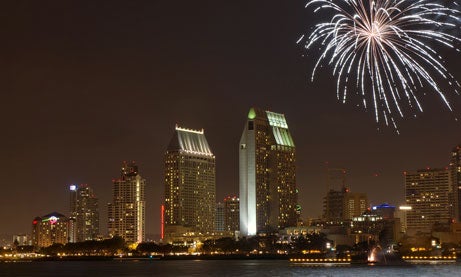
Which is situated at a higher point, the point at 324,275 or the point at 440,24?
the point at 440,24

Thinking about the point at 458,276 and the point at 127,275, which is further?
the point at 127,275

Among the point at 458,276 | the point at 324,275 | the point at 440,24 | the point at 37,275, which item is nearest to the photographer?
the point at 440,24

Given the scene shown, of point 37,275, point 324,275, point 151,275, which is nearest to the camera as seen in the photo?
point 324,275

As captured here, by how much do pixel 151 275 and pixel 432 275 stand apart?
57335 millimetres

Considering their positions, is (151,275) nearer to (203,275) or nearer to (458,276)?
(203,275)

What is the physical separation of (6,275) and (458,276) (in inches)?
3910

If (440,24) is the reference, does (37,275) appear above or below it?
below

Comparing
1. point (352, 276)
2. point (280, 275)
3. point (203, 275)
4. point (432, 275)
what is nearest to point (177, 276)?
point (203, 275)

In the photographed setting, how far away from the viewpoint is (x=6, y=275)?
191875mm

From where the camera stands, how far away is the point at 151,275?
178m

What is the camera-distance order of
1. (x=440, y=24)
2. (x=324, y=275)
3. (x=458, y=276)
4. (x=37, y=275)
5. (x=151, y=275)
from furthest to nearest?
(x=37, y=275) < (x=151, y=275) < (x=324, y=275) < (x=458, y=276) < (x=440, y=24)

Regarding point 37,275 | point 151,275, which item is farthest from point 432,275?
point 37,275

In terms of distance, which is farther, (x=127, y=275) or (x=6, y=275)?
(x=6, y=275)

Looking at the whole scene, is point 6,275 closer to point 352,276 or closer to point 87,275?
point 87,275
